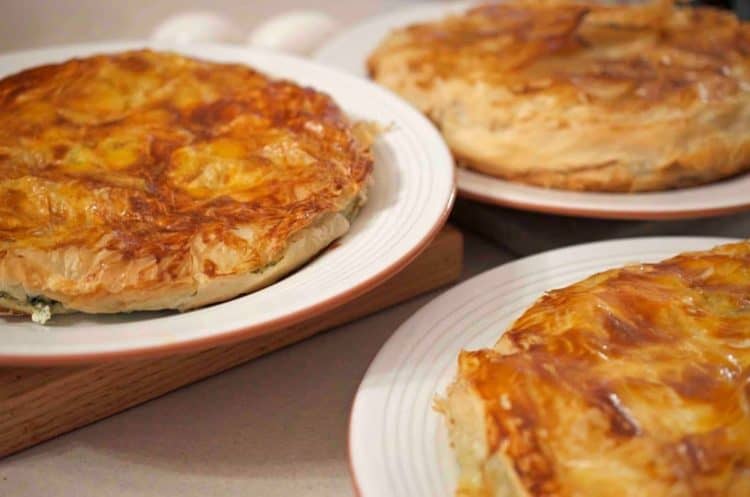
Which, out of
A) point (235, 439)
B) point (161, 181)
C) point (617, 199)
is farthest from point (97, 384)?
point (617, 199)

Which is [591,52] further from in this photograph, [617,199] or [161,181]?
[161,181]

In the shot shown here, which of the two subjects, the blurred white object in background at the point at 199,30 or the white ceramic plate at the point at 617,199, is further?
the blurred white object in background at the point at 199,30

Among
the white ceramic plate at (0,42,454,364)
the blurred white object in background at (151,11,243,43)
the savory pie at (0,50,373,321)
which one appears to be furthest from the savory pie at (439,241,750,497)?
the blurred white object in background at (151,11,243,43)

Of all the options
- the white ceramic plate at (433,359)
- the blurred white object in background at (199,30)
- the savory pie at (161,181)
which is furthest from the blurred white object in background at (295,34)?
the white ceramic plate at (433,359)

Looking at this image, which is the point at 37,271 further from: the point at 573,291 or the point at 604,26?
the point at 604,26

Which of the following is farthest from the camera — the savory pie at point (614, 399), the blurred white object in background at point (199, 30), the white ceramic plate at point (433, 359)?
the blurred white object in background at point (199, 30)

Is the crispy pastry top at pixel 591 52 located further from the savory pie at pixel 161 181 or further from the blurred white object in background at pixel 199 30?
the blurred white object in background at pixel 199 30
